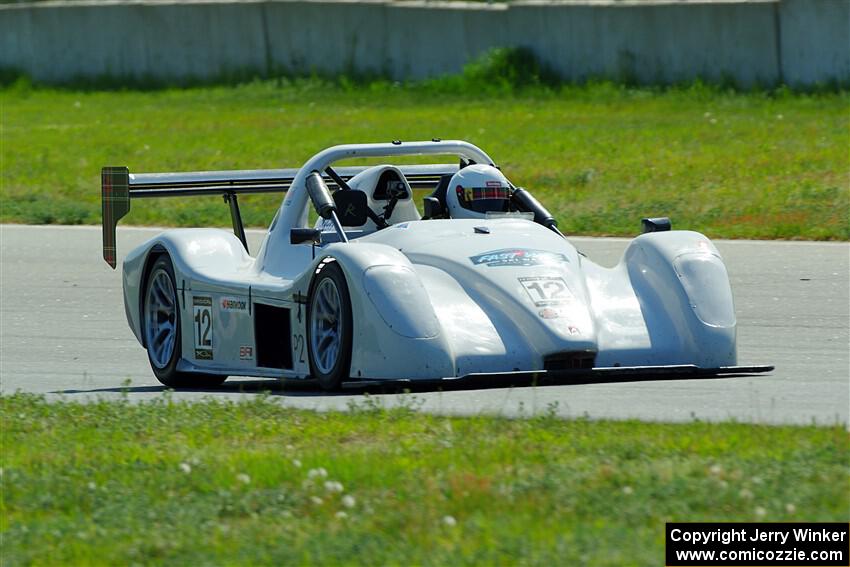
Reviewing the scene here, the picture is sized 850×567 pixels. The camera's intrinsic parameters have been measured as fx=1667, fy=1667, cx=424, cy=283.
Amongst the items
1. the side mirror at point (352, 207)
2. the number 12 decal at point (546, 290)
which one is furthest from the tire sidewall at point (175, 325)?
the number 12 decal at point (546, 290)

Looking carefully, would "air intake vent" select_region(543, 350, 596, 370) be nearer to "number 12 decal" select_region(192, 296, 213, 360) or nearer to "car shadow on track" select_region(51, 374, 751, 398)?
"car shadow on track" select_region(51, 374, 751, 398)

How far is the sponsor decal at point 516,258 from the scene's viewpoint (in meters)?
8.67

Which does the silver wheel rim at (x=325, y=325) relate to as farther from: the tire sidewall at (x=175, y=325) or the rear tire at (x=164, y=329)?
the tire sidewall at (x=175, y=325)

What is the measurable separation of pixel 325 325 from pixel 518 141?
13.4 meters

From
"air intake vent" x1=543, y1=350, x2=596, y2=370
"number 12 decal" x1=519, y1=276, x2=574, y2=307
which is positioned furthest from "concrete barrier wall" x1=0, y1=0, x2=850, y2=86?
"air intake vent" x1=543, y1=350, x2=596, y2=370

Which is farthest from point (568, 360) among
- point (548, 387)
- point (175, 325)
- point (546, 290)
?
point (175, 325)

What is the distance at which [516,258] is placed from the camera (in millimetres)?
8703

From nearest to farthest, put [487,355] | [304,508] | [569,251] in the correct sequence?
[304,508] < [487,355] < [569,251]

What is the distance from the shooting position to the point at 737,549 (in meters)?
4.89

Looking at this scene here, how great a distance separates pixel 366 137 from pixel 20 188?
15.9 feet

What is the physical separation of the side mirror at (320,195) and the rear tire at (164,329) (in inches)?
42.3

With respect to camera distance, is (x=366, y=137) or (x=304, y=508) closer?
(x=304, y=508)

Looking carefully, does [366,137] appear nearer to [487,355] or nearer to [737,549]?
[487,355]

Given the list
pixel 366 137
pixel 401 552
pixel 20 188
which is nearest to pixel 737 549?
pixel 401 552
